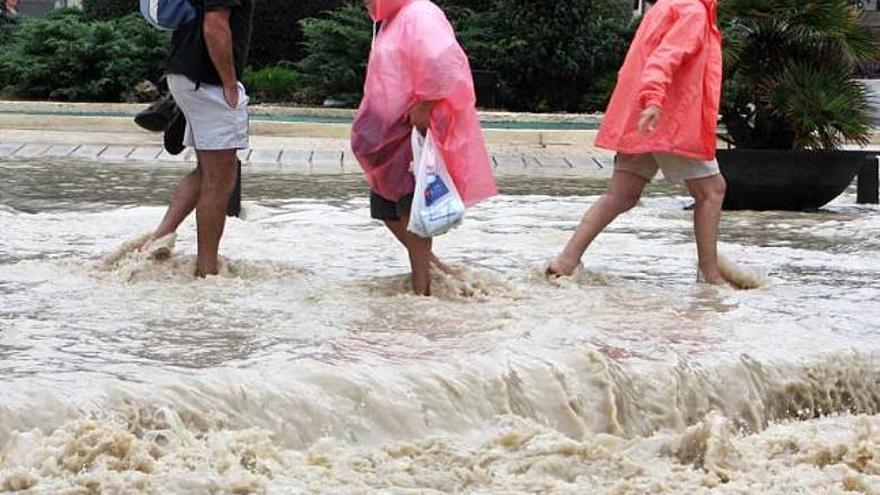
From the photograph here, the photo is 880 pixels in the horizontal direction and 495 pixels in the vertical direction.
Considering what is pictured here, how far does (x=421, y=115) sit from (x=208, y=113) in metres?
0.90

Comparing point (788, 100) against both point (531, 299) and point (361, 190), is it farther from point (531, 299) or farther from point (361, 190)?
point (531, 299)

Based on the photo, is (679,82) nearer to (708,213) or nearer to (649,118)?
(649,118)

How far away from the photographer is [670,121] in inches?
267

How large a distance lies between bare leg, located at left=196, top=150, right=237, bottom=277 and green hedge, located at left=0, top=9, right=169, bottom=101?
16.6 metres

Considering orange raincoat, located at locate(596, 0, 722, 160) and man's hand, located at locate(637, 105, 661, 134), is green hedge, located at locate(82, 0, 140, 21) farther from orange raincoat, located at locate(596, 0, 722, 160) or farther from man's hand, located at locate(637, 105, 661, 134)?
man's hand, located at locate(637, 105, 661, 134)

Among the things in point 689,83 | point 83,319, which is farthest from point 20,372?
point 689,83

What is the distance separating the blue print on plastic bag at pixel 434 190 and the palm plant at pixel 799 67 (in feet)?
16.9

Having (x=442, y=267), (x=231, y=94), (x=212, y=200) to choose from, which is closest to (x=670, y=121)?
(x=442, y=267)

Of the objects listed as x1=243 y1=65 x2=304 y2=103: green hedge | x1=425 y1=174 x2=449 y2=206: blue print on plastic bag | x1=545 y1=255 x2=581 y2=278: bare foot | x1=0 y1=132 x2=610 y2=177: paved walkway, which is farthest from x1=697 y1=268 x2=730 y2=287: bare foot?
x1=243 y1=65 x2=304 y2=103: green hedge

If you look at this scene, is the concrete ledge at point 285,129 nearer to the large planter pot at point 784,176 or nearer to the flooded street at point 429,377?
the large planter pot at point 784,176

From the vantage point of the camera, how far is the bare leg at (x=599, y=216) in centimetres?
697

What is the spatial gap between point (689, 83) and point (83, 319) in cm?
268

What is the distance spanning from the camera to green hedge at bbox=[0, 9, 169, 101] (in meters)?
22.8

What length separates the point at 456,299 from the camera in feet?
21.2
